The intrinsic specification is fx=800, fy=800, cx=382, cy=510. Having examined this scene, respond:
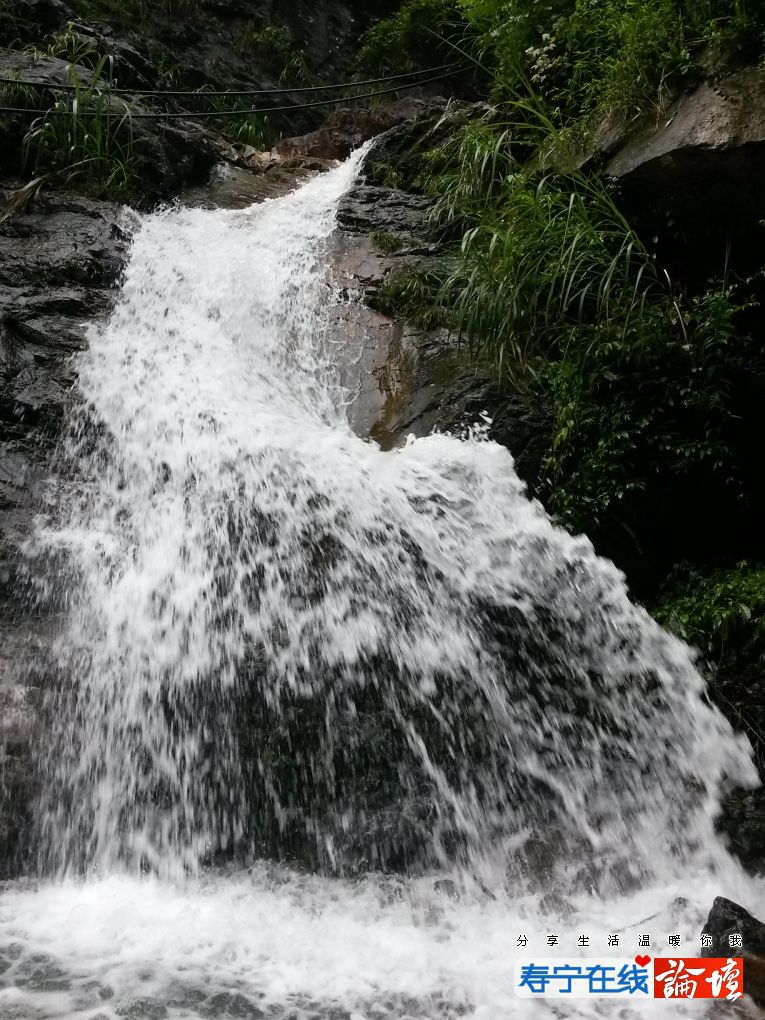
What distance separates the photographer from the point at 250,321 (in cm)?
589

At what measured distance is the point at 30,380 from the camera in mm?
4773

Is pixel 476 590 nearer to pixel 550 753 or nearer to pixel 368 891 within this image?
pixel 550 753

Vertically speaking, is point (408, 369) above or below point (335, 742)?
above

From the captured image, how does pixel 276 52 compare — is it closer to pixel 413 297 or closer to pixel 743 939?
pixel 413 297

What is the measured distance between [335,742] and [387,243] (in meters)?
4.31

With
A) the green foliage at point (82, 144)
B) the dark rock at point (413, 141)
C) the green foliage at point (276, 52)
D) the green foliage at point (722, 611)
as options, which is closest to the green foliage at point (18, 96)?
the green foliage at point (82, 144)

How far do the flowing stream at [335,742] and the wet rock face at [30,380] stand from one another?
4.0 inches

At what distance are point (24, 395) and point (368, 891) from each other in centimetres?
334

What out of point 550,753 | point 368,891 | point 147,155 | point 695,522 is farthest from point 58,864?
point 147,155

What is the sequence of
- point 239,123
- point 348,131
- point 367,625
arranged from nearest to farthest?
point 367,625
point 348,131
point 239,123

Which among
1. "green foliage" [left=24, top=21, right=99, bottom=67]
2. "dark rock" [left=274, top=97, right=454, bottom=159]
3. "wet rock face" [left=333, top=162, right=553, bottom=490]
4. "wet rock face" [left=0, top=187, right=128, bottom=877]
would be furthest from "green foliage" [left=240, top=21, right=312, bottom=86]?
"wet rock face" [left=0, top=187, right=128, bottom=877]

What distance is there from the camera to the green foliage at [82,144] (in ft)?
21.3

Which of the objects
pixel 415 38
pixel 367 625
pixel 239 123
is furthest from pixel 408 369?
pixel 415 38

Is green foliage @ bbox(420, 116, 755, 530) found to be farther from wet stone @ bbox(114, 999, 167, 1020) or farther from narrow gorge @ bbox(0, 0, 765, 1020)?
wet stone @ bbox(114, 999, 167, 1020)
